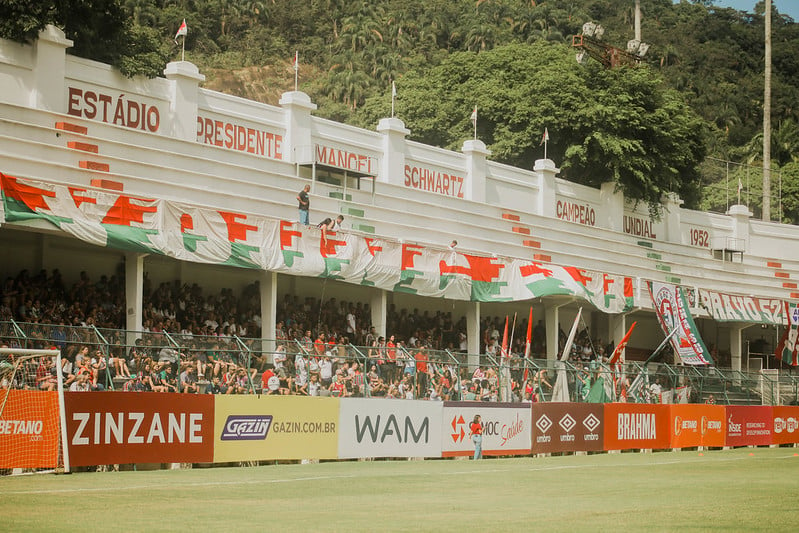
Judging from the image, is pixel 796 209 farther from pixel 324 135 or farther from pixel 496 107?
pixel 324 135

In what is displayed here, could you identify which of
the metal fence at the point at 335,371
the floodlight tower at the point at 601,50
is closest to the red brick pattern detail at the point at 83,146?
the metal fence at the point at 335,371

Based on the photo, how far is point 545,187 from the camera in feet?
163

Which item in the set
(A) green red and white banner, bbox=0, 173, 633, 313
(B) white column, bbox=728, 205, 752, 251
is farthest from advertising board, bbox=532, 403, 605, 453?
(B) white column, bbox=728, 205, 752, 251

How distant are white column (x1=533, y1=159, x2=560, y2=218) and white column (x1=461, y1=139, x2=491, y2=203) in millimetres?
4114

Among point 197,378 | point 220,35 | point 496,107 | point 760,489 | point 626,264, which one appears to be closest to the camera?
point 760,489

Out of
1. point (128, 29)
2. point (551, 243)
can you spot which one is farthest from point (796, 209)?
point (128, 29)

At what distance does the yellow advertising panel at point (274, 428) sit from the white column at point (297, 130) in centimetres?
1294

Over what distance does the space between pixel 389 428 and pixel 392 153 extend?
52.6 feet

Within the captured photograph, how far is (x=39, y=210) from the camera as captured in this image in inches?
1092

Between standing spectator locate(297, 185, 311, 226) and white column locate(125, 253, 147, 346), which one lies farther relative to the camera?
standing spectator locate(297, 185, 311, 226)

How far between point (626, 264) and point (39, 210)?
31.3 m

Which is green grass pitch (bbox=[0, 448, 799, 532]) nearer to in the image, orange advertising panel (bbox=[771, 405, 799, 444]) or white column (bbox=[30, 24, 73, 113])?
white column (bbox=[30, 24, 73, 113])

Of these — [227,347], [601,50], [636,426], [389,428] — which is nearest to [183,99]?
[227,347]

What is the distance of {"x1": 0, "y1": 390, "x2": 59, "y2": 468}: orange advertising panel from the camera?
766 inches
